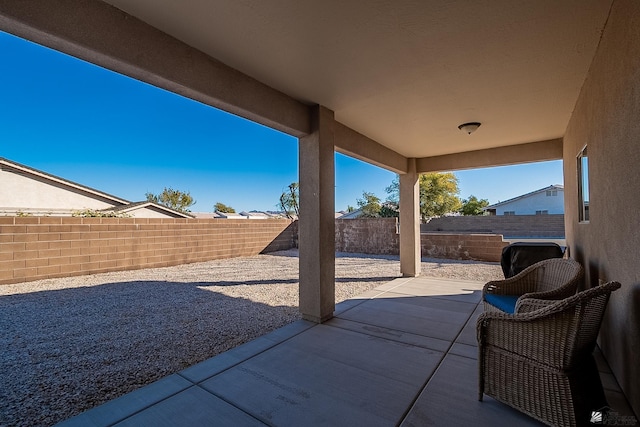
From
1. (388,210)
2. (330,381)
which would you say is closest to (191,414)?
(330,381)

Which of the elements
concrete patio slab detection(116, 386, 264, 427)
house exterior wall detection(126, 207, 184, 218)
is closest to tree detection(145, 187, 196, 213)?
house exterior wall detection(126, 207, 184, 218)

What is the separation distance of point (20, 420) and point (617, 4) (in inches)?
179

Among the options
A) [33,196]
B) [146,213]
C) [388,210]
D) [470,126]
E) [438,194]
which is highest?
[438,194]

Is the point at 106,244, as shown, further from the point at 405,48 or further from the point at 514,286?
the point at 514,286

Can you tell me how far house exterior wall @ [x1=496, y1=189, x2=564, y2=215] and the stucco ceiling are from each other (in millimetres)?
24950

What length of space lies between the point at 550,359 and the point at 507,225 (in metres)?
19.3

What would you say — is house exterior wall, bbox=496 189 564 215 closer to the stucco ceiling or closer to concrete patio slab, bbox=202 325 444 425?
the stucco ceiling

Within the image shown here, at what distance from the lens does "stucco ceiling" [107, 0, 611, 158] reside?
1856 millimetres

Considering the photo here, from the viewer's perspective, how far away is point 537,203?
23750mm

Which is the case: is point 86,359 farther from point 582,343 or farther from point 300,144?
point 582,343

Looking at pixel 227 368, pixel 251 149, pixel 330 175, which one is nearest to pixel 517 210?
A: pixel 251 149

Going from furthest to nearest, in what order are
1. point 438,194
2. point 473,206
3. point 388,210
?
point 473,206
point 388,210
point 438,194

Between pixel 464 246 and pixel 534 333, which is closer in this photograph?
pixel 534 333

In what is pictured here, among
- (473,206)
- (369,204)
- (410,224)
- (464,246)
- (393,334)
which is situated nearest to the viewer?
(393,334)
